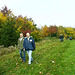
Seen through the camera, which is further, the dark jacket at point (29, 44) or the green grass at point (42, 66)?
the dark jacket at point (29, 44)

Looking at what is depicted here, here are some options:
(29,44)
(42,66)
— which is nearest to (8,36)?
(29,44)

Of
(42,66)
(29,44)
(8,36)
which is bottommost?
(42,66)

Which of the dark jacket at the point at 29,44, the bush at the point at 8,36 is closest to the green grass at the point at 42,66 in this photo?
the dark jacket at the point at 29,44

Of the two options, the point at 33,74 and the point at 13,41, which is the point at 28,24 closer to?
the point at 13,41

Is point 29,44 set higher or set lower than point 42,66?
higher

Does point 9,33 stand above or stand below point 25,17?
below

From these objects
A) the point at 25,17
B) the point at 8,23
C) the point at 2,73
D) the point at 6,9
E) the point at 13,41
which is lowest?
the point at 2,73

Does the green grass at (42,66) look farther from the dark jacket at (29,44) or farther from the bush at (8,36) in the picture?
the bush at (8,36)

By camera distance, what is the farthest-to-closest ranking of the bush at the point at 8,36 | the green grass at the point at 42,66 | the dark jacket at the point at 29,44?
the bush at the point at 8,36
the dark jacket at the point at 29,44
the green grass at the point at 42,66

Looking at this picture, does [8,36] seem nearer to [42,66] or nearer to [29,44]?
[29,44]

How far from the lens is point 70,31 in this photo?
49.0m

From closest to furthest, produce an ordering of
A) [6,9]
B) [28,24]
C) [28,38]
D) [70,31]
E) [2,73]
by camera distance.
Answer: [2,73]
[28,38]
[28,24]
[6,9]
[70,31]

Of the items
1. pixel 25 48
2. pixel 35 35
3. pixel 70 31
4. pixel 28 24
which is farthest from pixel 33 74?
pixel 70 31

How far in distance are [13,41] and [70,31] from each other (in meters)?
43.6
